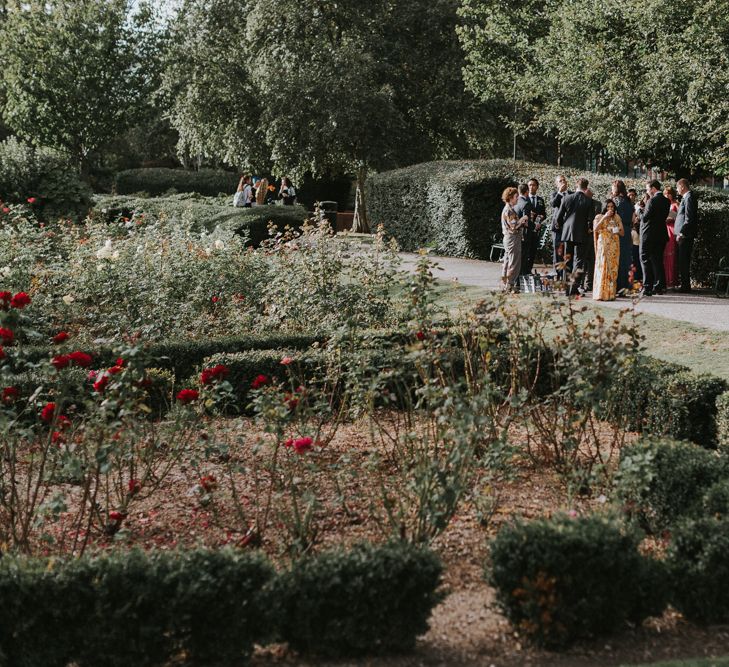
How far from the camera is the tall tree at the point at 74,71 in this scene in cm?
3142

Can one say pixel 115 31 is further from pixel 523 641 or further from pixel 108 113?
pixel 523 641

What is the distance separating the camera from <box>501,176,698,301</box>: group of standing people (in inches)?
535

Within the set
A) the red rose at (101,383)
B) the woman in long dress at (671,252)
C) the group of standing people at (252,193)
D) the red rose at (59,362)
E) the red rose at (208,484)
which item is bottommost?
the red rose at (208,484)

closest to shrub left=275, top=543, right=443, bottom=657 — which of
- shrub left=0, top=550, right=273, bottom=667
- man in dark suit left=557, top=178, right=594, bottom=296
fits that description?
shrub left=0, top=550, right=273, bottom=667

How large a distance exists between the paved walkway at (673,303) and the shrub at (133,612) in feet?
19.2

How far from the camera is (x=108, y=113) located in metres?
32.2

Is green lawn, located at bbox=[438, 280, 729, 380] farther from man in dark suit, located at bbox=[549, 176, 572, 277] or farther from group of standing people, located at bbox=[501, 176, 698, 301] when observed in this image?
man in dark suit, located at bbox=[549, 176, 572, 277]

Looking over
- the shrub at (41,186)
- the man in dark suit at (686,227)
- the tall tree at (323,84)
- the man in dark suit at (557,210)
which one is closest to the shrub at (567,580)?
the man in dark suit at (557,210)

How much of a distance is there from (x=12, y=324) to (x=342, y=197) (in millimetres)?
33431

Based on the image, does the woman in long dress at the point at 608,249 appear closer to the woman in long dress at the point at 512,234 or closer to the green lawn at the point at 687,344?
the woman in long dress at the point at 512,234

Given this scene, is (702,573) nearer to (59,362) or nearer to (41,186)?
(59,362)

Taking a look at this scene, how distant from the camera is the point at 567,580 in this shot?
13.1ft

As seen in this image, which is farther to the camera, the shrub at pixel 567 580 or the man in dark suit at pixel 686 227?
the man in dark suit at pixel 686 227

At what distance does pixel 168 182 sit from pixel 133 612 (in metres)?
34.9
